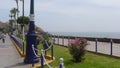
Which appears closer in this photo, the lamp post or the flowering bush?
the flowering bush

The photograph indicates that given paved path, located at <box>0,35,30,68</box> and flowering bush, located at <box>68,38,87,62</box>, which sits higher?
flowering bush, located at <box>68,38,87,62</box>

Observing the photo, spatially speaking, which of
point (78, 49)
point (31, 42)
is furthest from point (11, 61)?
point (78, 49)

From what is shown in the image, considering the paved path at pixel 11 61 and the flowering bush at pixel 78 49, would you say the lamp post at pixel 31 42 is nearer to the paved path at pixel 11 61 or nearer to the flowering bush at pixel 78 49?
the paved path at pixel 11 61

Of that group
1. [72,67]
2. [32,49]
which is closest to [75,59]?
[72,67]

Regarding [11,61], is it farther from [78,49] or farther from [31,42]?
[78,49]

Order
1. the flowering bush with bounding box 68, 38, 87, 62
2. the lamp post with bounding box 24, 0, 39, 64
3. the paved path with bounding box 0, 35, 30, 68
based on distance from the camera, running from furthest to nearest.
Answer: the lamp post with bounding box 24, 0, 39, 64
the paved path with bounding box 0, 35, 30, 68
the flowering bush with bounding box 68, 38, 87, 62

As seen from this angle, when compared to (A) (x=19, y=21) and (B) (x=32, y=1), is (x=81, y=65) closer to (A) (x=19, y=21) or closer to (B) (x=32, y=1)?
(B) (x=32, y=1)

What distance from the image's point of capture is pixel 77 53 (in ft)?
52.4

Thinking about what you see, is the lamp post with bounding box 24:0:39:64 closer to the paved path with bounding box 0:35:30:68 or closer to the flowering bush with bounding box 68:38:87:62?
the paved path with bounding box 0:35:30:68

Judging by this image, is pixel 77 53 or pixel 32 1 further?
pixel 32 1

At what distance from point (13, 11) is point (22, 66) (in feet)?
389

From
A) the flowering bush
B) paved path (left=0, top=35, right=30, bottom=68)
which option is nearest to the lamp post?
paved path (left=0, top=35, right=30, bottom=68)

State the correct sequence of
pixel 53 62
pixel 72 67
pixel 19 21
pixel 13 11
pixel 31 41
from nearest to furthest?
1. pixel 72 67
2. pixel 53 62
3. pixel 31 41
4. pixel 19 21
5. pixel 13 11

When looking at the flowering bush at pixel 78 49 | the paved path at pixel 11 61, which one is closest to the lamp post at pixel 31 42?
the paved path at pixel 11 61
